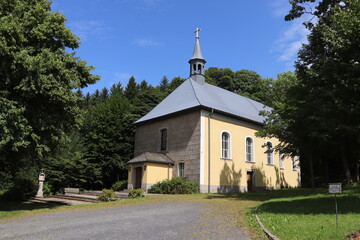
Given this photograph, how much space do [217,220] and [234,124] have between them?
1729cm

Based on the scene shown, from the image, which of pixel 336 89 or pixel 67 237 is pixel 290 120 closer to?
pixel 336 89

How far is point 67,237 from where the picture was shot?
790 centimetres

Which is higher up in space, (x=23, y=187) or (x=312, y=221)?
(x=23, y=187)

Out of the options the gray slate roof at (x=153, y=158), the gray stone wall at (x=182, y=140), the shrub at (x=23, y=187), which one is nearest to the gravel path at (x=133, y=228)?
the shrub at (x=23, y=187)

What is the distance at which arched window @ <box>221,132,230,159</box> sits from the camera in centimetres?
2562

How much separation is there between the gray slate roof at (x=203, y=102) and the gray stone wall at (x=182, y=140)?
77 cm

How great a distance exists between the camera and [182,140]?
25125 millimetres

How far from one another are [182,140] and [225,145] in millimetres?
3734

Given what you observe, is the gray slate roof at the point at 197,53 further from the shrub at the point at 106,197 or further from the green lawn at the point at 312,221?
the green lawn at the point at 312,221

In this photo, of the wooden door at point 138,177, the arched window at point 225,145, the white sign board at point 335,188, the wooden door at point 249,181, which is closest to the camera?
the white sign board at point 335,188

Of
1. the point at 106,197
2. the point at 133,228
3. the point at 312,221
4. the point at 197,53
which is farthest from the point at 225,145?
the point at 133,228

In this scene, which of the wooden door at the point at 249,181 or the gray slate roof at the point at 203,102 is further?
the wooden door at the point at 249,181

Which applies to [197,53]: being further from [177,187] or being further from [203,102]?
[177,187]

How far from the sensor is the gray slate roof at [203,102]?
2550cm
